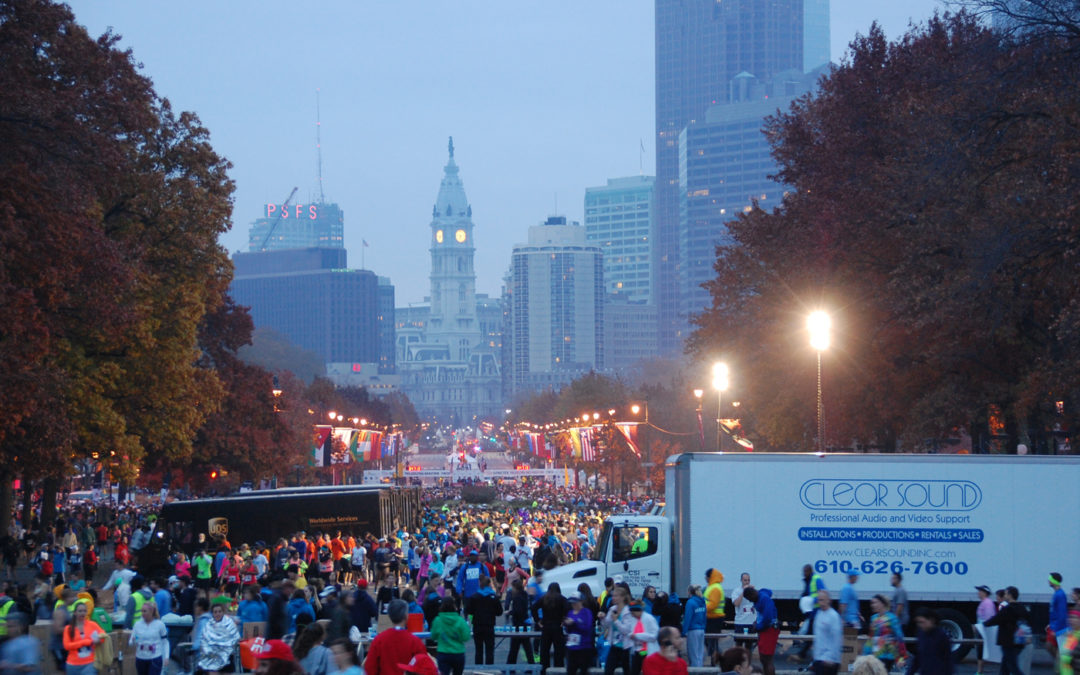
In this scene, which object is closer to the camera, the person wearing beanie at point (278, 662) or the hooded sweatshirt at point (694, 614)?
the person wearing beanie at point (278, 662)

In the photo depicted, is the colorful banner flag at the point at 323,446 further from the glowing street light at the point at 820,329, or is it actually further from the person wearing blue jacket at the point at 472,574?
the person wearing blue jacket at the point at 472,574

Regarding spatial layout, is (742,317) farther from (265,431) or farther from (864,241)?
(265,431)

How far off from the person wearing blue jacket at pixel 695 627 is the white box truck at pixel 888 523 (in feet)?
12.1

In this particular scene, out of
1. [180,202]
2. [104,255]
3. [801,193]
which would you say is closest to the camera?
[104,255]

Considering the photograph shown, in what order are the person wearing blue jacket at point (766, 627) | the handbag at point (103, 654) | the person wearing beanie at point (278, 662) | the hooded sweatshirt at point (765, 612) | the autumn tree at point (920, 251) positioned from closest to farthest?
the person wearing beanie at point (278, 662)
the handbag at point (103, 654)
the person wearing blue jacket at point (766, 627)
the hooded sweatshirt at point (765, 612)
the autumn tree at point (920, 251)

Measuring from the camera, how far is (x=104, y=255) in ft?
109

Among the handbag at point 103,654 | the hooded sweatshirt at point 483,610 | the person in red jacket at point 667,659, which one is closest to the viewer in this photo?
the person in red jacket at point 667,659

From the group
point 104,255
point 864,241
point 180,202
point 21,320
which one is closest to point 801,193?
point 864,241

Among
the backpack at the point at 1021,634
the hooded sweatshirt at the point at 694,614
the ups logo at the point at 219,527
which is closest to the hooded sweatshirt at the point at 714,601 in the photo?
the hooded sweatshirt at the point at 694,614

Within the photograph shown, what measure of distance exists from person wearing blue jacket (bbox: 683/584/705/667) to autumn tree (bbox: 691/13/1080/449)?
10.8m

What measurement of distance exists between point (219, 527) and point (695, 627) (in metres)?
24.7

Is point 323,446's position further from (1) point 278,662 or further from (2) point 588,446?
(1) point 278,662

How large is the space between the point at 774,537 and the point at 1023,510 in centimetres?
441

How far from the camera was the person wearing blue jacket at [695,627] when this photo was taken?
64.6 feet
